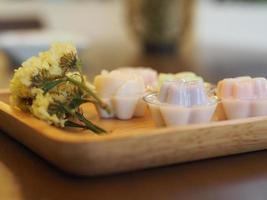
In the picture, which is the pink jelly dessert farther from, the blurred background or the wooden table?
the blurred background

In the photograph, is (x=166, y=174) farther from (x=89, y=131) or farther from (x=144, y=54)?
(x=144, y=54)

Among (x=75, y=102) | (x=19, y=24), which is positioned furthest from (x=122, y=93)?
(x=19, y=24)

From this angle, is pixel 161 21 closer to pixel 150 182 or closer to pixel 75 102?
pixel 75 102

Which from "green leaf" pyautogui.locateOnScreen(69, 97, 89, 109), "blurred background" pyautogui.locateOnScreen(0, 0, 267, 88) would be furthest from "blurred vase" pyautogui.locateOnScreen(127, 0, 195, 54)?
"green leaf" pyautogui.locateOnScreen(69, 97, 89, 109)

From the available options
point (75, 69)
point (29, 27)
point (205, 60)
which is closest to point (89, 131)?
point (75, 69)

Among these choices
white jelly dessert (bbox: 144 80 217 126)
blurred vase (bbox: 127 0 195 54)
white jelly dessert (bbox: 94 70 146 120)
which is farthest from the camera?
blurred vase (bbox: 127 0 195 54)

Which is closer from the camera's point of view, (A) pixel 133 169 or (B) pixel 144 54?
(A) pixel 133 169

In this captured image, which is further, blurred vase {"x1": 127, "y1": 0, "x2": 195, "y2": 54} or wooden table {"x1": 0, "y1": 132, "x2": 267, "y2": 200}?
blurred vase {"x1": 127, "y1": 0, "x2": 195, "y2": 54}
